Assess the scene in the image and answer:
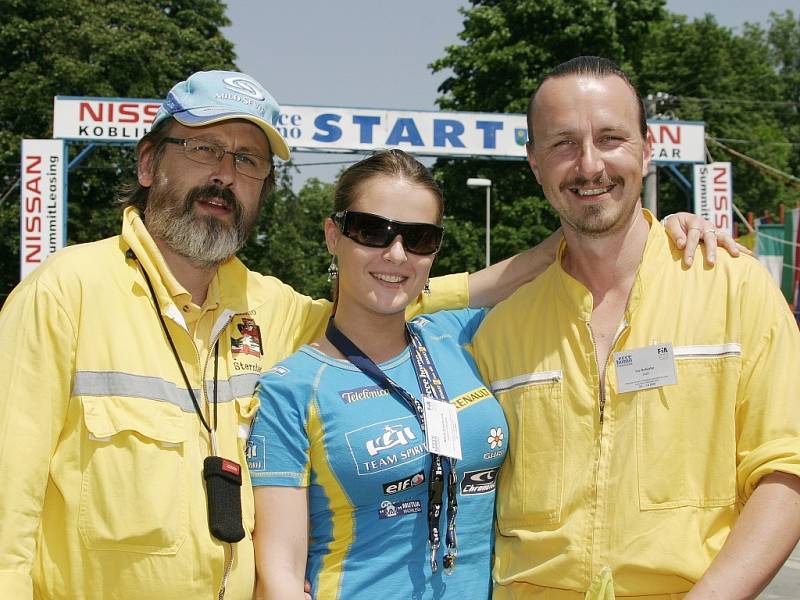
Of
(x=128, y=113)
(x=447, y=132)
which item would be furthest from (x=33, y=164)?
(x=447, y=132)

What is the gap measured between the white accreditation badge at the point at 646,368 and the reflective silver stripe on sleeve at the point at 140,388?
4.12ft

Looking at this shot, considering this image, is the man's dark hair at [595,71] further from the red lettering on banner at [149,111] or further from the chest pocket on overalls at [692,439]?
the red lettering on banner at [149,111]

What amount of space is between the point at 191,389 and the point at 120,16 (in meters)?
27.0

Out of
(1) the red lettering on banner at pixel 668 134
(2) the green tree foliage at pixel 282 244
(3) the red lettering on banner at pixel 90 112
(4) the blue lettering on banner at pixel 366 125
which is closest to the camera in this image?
(3) the red lettering on banner at pixel 90 112

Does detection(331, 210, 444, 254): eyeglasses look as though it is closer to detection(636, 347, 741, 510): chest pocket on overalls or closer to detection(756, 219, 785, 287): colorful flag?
detection(636, 347, 741, 510): chest pocket on overalls

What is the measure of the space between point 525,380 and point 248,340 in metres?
0.98

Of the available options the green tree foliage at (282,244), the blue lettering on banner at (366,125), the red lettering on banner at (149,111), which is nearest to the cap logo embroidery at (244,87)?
the red lettering on banner at (149,111)

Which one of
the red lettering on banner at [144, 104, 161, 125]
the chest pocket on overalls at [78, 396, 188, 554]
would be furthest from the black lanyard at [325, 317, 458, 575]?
the red lettering on banner at [144, 104, 161, 125]

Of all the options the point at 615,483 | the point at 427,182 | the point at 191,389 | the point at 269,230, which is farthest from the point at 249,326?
the point at 269,230

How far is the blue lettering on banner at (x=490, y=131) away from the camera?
571 inches

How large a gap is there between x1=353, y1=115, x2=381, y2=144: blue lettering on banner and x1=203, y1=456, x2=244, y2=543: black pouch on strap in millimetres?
11934

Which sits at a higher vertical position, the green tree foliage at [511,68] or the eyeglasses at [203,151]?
the green tree foliage at [511,68]

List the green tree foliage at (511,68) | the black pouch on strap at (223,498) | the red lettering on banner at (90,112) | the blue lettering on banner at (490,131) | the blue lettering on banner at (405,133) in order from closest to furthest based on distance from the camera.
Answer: the black pouch on strap at (223,498) < the red lettering on banner at (90,112) < the blue lettering on banner at (405,133) < the blue lettering on banner at (490,131) < the green tree foliage at (511,68)

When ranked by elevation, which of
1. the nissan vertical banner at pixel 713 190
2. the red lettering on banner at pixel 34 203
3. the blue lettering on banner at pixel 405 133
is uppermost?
the blue lettering on banner at pixel 405 133
